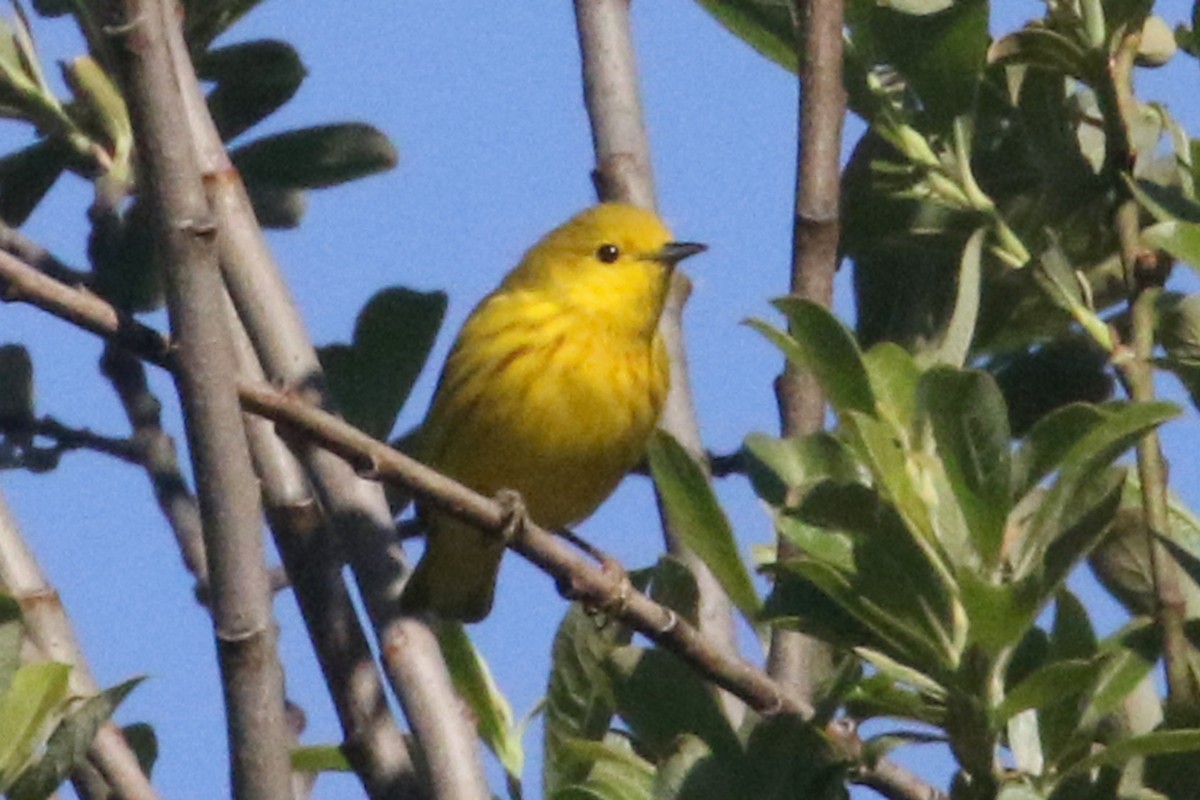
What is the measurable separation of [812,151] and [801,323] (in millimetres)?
576

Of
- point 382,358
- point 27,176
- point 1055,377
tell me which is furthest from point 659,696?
point 27,176

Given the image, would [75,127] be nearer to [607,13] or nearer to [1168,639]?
[607,13]

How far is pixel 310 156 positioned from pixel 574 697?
5.13ft

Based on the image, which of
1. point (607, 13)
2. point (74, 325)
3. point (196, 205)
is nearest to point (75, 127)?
point (607, 13)

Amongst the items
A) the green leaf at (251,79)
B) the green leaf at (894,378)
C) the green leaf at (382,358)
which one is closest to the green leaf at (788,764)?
the green leaf at (894,378)

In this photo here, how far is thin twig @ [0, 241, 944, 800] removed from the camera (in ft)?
7.55

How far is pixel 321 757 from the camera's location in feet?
9.32

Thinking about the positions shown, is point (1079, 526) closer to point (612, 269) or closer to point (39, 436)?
point (39, 436)

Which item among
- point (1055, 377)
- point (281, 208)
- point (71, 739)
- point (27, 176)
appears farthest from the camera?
point (281, 208)

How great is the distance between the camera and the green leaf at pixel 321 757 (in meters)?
2.83

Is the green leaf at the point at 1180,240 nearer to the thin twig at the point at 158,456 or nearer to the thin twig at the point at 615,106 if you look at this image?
the thin twig at the point at 615,106

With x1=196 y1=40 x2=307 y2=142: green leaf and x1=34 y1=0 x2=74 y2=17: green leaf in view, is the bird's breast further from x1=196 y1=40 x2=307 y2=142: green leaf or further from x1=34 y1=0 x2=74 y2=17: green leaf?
x1=34 y1=0 x2=74 y2=17: green leaf

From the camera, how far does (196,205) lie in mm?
2008

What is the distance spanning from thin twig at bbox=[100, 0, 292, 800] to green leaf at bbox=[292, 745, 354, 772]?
74 cm
